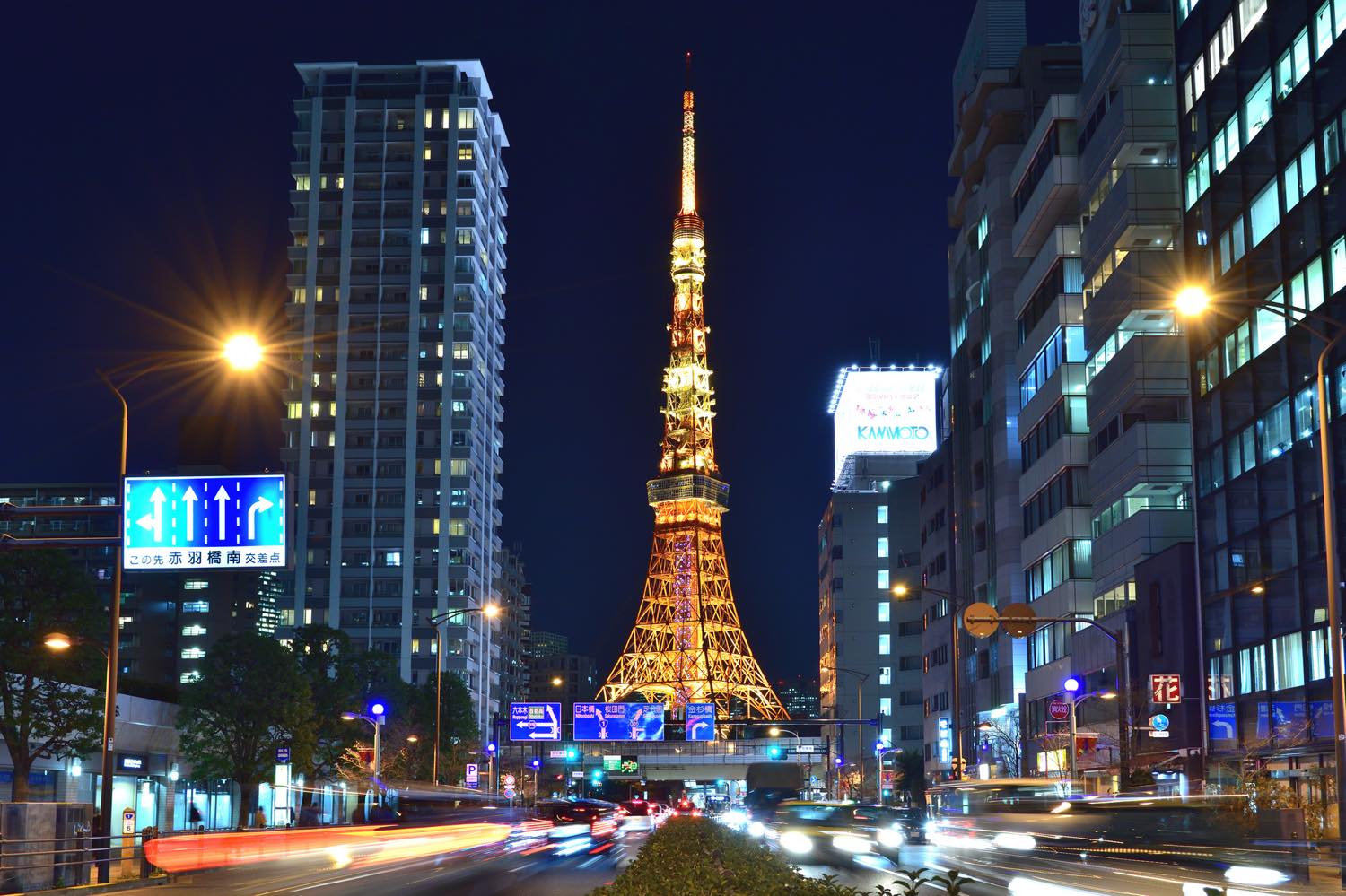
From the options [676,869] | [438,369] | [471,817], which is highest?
[438,369]

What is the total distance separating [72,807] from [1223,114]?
45.5 meters

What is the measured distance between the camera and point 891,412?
186750 mm

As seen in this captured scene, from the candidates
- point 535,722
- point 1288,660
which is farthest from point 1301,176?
point 535,722

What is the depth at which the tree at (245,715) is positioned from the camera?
74688mm

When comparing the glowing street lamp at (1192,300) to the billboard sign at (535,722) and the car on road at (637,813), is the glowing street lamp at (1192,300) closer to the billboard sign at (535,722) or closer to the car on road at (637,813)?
the billboard sign at (535,722)

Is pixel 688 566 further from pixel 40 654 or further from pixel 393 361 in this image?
pixel 40 654

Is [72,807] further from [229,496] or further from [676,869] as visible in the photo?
[676,869]

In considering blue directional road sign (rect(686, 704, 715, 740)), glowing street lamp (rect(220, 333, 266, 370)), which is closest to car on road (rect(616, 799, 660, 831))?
blue directional road sign (rect(686, 704, 715, 740))

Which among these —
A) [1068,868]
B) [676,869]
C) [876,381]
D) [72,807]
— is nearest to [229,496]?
[72,807]

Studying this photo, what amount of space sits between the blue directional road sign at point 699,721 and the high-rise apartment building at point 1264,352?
46.1 m

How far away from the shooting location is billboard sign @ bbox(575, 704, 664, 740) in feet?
323

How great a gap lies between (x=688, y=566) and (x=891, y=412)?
33.8 metres

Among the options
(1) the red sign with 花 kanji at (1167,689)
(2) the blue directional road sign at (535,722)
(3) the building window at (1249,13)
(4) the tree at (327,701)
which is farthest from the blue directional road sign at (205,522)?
(2) the blue directional road sign at (535,722)

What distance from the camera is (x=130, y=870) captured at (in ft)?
141
